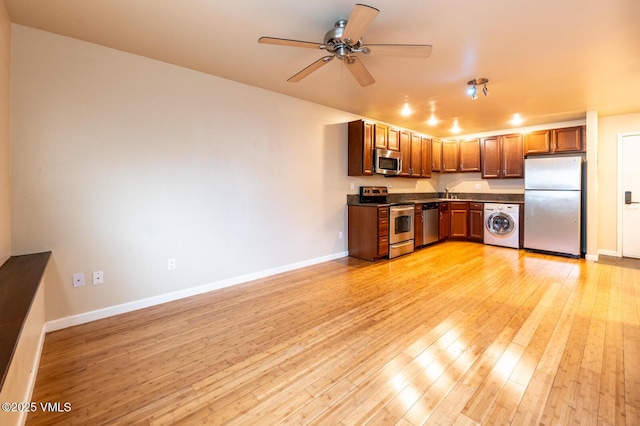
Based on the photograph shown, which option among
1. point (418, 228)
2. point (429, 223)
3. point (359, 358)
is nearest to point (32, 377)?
point (359, 358)

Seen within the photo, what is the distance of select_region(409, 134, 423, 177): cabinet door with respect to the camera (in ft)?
18.9

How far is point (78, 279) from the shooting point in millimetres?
2529

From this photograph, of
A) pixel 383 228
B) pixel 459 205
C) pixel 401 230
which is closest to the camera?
pixel 383 228

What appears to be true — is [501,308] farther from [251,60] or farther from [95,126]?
[95,126]

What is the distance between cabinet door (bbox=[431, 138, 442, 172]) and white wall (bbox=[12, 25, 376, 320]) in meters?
3.63

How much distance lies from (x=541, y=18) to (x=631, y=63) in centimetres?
170

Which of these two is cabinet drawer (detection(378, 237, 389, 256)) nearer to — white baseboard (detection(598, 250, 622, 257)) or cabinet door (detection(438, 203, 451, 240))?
cabinet door (detection(438, 203, 451, 240))

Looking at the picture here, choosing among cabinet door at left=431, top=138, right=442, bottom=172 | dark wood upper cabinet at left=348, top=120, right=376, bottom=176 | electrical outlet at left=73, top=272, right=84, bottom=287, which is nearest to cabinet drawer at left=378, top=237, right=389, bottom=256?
dark wood upper cabinet at left=348, top=120, right=376, bottom=176

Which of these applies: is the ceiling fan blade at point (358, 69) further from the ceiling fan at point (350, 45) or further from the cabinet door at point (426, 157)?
the cabinet door at point (426, 157)

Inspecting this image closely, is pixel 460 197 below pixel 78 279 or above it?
above

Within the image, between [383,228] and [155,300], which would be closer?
[155,300]

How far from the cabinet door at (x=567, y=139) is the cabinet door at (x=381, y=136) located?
3.22 m

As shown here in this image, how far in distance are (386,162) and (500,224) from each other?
2.79m

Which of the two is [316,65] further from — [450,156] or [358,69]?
[450,156]
